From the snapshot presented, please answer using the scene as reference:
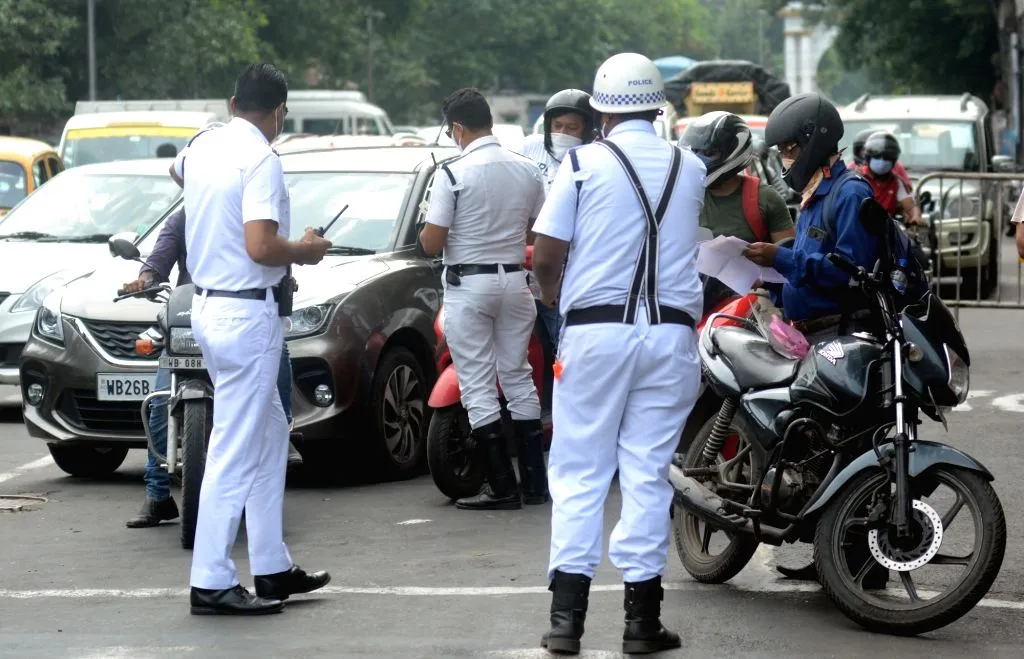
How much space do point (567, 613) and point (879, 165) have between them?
27.2 ft

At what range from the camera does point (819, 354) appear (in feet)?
20.8

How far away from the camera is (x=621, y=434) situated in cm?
595

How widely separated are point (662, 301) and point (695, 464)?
114 centimetres

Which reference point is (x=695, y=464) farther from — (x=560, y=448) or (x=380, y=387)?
(x=380, y=387)

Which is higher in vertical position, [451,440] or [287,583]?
[451,440]

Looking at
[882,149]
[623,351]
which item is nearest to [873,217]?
[623,351]

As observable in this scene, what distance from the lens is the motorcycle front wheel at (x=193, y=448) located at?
736cm

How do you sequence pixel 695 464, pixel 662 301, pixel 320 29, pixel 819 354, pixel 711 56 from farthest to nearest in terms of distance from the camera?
pixel 711 56 → pixel 320 29 → pixel 695 464 → pixel 819 354 → pixel 662 301

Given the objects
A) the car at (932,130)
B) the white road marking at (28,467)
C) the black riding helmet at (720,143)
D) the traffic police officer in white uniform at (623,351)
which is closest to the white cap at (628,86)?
the traffic police officer in white uniform at (623,351)

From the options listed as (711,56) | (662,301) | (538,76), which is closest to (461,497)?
(662,301)

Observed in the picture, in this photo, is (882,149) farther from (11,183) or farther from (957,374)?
(11,183)

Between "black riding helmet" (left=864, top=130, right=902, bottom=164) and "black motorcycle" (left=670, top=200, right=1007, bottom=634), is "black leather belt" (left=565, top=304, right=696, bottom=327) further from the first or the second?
"black riding helmet" (left=864, top=130, right=902, bottom=164)

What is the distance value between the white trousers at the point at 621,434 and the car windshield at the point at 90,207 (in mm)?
8053

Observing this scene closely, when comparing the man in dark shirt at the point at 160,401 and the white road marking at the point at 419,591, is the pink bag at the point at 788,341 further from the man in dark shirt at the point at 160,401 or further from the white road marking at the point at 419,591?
the man in dark shirt at the point at 160,401
